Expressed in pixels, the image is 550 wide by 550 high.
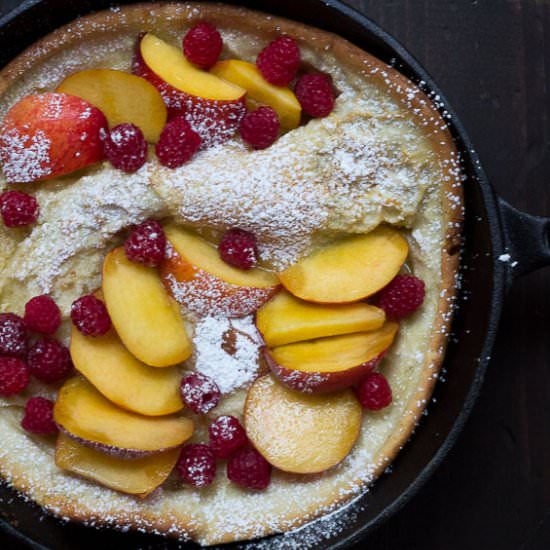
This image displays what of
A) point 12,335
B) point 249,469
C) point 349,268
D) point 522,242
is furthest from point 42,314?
point 522,242

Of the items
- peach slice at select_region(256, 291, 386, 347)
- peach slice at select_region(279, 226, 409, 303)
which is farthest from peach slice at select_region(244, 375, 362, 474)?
peach slice at select_region(279, 226, 409, 303)

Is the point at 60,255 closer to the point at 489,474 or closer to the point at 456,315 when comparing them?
the point at 456,315

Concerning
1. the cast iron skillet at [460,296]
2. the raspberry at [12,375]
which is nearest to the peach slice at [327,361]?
the cast iron skillet at [460,296]

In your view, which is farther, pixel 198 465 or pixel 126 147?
pixel 198 465

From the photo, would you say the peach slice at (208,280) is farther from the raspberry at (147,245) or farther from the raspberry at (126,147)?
the raspberry at (126,147)

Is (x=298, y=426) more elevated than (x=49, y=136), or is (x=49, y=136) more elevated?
(x=49, y=136)

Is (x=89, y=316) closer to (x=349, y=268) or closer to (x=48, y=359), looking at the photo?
(x=48, y=359)

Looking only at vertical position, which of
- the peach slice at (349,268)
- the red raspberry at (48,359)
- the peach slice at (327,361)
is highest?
the red raspberry at (48,359)
